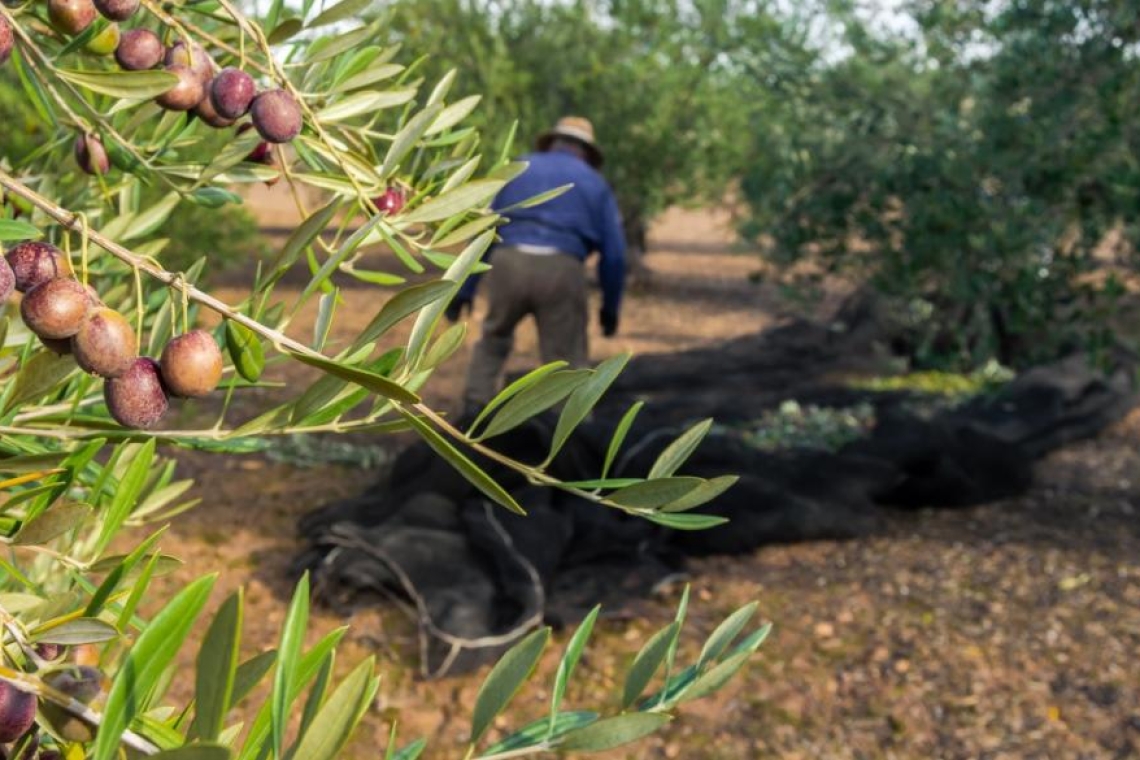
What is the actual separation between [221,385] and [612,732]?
57 centimetres

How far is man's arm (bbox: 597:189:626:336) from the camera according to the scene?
280 inches

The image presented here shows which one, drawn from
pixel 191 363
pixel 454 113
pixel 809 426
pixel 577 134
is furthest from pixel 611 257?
pixel 191 363

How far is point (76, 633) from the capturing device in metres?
0.73

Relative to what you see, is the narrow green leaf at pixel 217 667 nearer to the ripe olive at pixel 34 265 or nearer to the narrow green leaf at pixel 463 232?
the ripe olive at pixel 34 265

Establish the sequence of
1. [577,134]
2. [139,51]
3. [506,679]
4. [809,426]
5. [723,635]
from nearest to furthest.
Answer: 1. [506,679]
2. [723,635]
3. [139,51]
4. [577,134]
5. [809,426]

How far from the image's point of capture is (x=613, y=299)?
294 inches

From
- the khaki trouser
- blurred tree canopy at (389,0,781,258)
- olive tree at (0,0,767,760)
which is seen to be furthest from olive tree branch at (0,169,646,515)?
blurred tree canopy at (389,0,781,258)

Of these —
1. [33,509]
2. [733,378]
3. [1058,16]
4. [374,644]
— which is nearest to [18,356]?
[33,509]

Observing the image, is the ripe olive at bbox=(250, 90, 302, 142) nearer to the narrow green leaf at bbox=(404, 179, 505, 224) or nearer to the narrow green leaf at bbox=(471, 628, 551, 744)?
the narrow green leaf at bbox=(404, 179, 505, 224)

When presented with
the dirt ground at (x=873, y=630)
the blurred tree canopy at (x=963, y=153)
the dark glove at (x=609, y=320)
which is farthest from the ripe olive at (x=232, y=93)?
the dark glove at (x=609, y=320)

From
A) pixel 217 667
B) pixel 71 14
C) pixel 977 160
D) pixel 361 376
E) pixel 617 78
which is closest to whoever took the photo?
pixel 217 667

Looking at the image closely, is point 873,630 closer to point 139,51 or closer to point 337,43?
point 337,43

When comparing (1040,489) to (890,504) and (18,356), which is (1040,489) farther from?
(18,356)

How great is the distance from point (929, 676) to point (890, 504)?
6.17 feet
